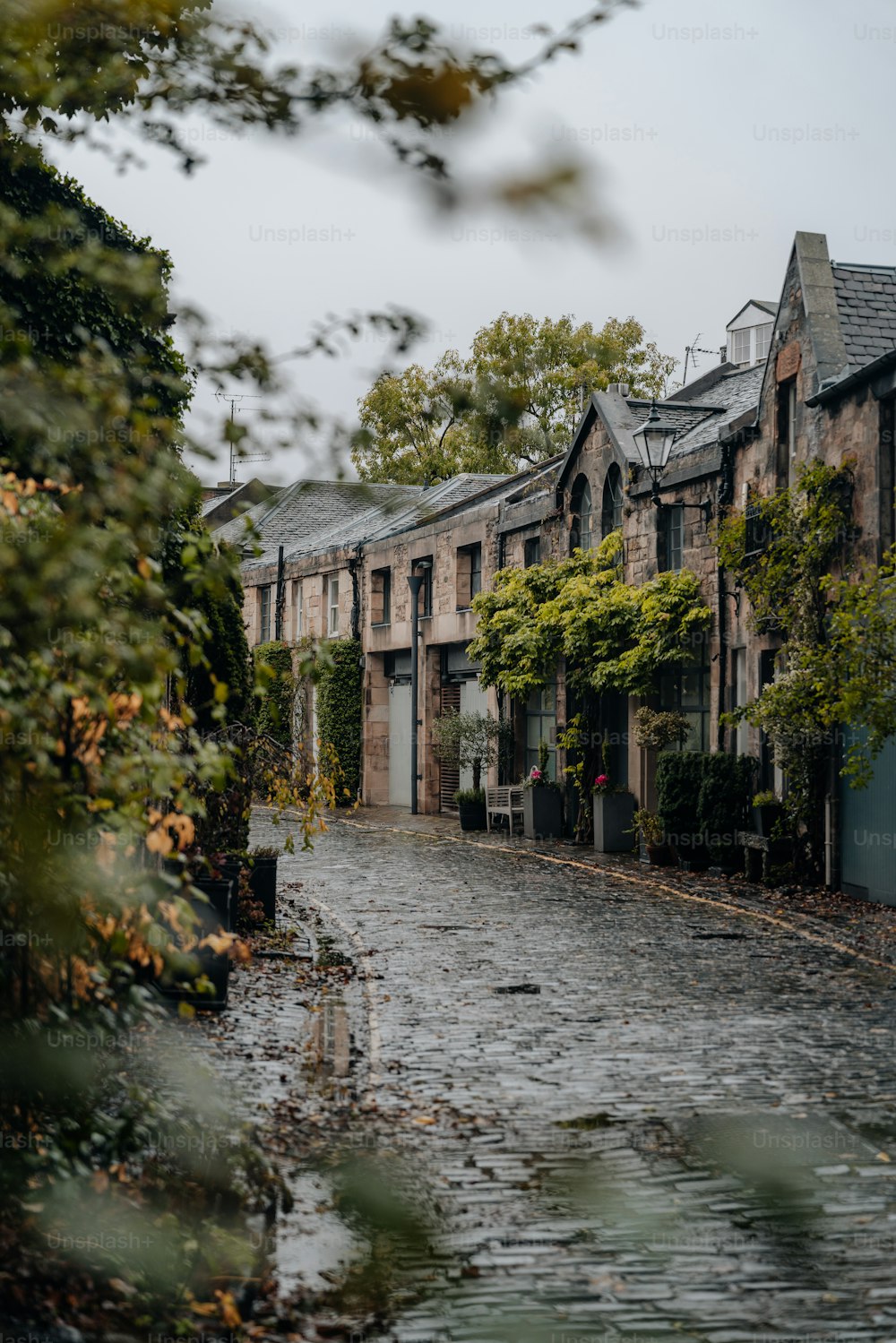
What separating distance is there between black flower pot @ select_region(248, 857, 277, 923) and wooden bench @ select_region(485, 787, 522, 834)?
A: 13461mm

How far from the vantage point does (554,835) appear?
25469 millimetres

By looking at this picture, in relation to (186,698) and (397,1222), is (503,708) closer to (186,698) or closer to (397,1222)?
(186,698)

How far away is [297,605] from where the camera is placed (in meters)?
41.5

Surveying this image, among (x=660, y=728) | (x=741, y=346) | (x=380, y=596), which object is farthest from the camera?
A: (x=380, y=596)

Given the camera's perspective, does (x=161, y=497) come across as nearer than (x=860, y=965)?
Yes

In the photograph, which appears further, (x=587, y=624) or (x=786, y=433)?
(x=587, y=624)

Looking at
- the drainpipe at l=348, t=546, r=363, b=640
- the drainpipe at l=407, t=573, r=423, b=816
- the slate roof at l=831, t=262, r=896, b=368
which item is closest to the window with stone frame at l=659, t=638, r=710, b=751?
the slate roof at l=831, t=262, r=896, b=368

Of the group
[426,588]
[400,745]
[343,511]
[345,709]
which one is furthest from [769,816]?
[345,709]

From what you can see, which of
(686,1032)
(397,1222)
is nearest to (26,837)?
(397,1222)

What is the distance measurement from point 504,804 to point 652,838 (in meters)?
6.15

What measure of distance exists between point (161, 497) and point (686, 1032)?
6834mm

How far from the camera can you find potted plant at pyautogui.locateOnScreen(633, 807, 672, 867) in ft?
67.1

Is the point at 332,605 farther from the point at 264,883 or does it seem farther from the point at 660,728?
the point at 264,883

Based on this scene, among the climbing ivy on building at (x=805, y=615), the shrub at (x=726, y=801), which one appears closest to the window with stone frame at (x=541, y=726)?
the shrub at (x=726, y=801)
